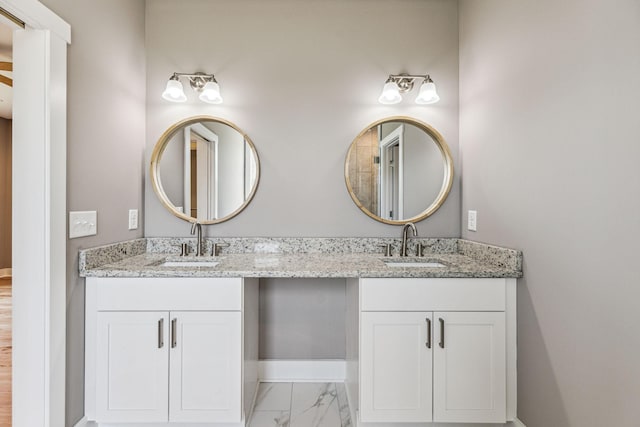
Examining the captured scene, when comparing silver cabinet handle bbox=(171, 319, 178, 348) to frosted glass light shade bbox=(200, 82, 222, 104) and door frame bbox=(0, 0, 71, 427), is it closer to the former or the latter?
door frame bbox=(0, 0, 71, 427)

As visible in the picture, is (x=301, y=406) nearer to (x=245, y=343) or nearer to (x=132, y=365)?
(x=245, y=343)

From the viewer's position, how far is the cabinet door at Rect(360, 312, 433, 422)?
1.50 metres

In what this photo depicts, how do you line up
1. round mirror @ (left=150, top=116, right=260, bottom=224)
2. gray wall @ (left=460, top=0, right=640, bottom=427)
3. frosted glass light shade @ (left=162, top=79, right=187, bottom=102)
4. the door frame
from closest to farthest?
gray wall @ (left=460, top=0, right=640, bottom=427) < the door frame < frosted glass light shade @ (left=162, top=79, right=187, bottom=102) < round mirror @ (left=150, top=116, right=260, bottom=224)

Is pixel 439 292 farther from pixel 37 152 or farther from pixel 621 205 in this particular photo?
pixel 37 152

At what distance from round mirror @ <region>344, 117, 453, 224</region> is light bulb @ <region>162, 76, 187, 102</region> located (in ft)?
3.60

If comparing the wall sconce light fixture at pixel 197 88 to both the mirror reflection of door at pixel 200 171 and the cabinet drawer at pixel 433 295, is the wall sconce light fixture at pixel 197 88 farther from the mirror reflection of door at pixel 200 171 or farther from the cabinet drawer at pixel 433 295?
the cabinet drawer at pixel 433 295

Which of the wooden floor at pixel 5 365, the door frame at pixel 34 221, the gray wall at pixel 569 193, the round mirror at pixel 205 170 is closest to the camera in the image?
the gray wall at pixel 569 193

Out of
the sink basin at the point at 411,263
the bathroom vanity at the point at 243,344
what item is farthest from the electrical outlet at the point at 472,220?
the bathroom vanity at the point at 243,344

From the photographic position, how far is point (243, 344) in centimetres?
153

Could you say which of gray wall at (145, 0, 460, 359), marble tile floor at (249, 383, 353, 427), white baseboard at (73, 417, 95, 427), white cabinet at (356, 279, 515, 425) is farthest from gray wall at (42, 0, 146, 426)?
white cabinet at (356, 279, 515, 425)

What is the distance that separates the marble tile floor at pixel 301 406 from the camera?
1.71 metres

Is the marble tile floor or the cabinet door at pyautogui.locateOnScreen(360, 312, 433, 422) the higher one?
the cabinet door at pyautogui.locateOnScreen(360, 312, 433, 422)

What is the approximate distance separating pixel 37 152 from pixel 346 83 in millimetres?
1630

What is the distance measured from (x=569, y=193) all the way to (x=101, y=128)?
6.89 ft
